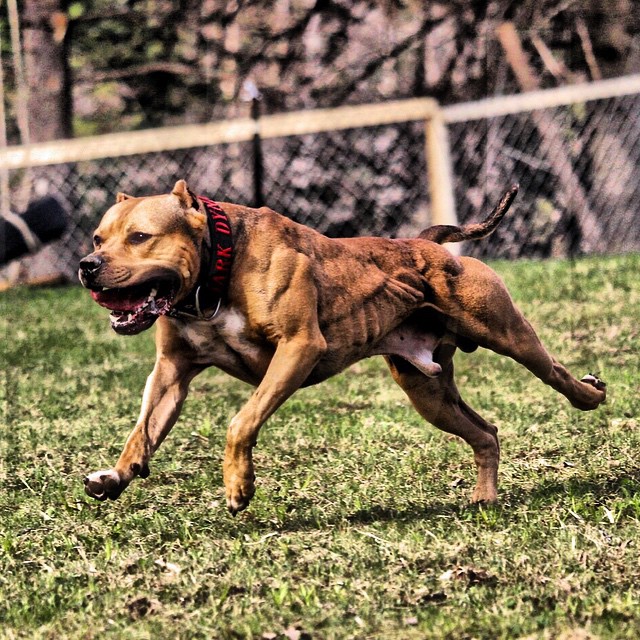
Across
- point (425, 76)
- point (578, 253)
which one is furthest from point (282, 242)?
point (425, 76)

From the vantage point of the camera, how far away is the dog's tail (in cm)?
535

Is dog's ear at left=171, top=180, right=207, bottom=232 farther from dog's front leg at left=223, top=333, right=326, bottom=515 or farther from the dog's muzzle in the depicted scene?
dog's front leg at left=223, top=333, right=326, bottom=515

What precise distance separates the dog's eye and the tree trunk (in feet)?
36.7

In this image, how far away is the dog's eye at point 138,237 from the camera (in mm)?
4430

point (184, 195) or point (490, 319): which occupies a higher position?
point (184, 195)

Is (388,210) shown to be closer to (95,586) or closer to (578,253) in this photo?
(578,253)

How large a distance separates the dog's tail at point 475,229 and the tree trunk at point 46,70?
1058 cm

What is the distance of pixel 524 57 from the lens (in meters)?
13.9

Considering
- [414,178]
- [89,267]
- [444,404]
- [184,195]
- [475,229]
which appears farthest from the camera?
[414,178]

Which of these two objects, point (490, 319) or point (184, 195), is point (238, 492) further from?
point (490, 319)

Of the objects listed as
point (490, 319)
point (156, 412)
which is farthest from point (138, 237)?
point (490, 319)

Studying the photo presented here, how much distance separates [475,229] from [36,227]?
25.7ft

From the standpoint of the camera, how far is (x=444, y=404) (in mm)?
5289

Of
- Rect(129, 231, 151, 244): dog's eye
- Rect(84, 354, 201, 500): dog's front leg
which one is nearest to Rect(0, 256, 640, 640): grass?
Rect(84, 354, 201, 500): dog's front leg
